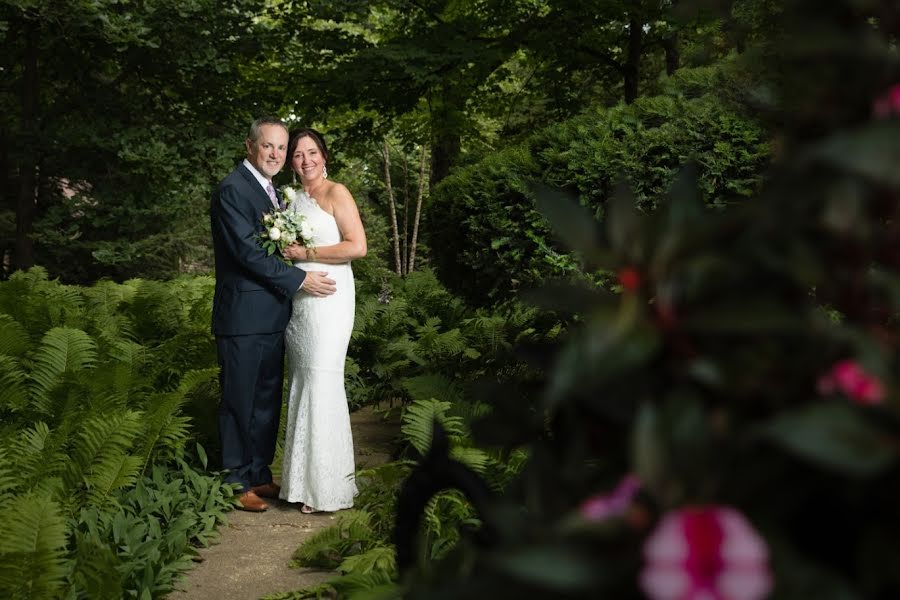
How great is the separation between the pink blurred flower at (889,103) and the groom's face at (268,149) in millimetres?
5027

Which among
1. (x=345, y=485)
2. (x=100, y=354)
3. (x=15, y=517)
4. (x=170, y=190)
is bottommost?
(x=345, y=485)

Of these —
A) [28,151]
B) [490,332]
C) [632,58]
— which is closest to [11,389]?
[490,332]

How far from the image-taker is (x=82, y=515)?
423 cm

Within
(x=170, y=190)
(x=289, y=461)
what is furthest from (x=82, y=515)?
(x=170, y=190)

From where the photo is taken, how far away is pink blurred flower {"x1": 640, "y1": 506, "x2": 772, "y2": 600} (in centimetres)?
50

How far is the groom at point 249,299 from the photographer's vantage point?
5305mm

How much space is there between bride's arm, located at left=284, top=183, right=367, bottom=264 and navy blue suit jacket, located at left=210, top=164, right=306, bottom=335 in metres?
0.16

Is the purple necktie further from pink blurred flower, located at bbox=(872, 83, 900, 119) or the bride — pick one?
pink blurred flower, located at bbox=(872, 83, 900, 119)

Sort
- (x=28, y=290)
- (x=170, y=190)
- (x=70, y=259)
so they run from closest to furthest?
(x=28, y=290)
(x=170, y=190)
(x=70, y=259)

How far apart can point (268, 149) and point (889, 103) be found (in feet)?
16.6

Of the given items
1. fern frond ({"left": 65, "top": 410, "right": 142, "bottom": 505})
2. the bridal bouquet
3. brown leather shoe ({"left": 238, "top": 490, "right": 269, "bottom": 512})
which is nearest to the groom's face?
the bridal bouquet

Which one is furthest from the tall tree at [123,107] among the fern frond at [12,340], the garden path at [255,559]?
the garden path at [255,559]

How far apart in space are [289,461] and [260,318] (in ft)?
3.08

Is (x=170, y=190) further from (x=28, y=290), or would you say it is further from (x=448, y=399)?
(x=448, y=399)
